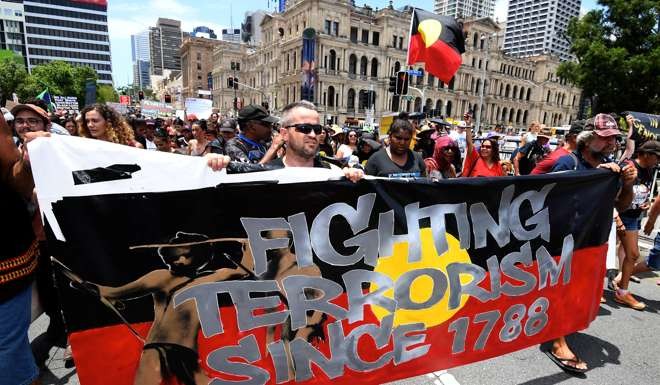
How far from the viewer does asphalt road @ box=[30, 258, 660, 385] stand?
2.95 meters

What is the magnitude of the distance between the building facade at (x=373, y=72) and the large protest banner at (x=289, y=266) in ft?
154

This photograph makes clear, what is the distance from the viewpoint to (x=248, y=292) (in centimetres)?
216

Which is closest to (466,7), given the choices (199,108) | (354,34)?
(354,34)

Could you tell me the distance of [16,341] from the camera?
181 centimetres

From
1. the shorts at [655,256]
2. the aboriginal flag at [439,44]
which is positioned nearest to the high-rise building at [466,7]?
the aboriginal flag at [439,44]

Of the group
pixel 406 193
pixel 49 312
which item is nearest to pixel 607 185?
pixel 406 193

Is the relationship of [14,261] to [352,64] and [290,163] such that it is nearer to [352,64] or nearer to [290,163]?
[290,163]

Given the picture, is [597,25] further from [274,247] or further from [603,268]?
[274,247]

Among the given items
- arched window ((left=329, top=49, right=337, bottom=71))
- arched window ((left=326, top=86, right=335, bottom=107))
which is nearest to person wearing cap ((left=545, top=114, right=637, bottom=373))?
arched window ((left=326, top=86, right=335, bottom=107))

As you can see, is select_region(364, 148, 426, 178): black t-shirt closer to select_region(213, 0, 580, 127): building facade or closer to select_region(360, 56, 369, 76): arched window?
select_region(213, 0, 580, 127): building facade

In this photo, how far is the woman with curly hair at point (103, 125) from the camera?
364 centimetres

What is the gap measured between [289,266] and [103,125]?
277 centimetres

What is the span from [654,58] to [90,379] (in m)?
26.1

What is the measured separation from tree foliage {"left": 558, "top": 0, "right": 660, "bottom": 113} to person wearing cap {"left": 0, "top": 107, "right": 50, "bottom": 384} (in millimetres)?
25112
